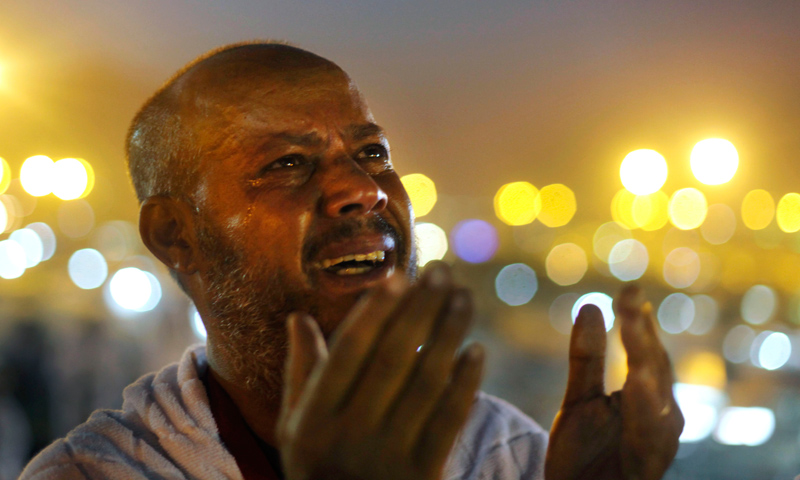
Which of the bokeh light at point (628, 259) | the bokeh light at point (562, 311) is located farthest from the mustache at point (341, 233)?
the bokeh light at point (628, 259)

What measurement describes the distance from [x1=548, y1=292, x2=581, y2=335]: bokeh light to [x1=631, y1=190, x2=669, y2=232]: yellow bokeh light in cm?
664

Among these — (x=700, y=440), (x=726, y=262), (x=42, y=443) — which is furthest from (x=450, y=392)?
(x=726, y=262)

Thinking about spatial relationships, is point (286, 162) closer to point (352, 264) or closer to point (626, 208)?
point (352, 264)

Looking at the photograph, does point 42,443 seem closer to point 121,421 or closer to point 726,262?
point 121,421

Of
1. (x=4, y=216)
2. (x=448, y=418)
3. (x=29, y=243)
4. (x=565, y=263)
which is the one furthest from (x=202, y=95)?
(x=565, y=263)

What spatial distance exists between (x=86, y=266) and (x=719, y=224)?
25859 mm

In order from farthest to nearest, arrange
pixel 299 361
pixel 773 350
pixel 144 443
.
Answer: pixel 773 350
pixel 144 443
pixel 299 361

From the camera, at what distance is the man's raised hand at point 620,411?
5.41 feet

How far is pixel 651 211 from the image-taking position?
99.4 feet

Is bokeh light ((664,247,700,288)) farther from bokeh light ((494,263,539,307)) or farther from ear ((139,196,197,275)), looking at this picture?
ear ((139,196,197,275))

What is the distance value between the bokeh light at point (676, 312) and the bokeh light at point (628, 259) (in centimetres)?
259

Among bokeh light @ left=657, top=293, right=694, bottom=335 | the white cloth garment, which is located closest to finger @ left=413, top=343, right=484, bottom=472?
the white cloth garment

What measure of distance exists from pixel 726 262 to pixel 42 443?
124 feet

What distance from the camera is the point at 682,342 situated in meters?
27.5
